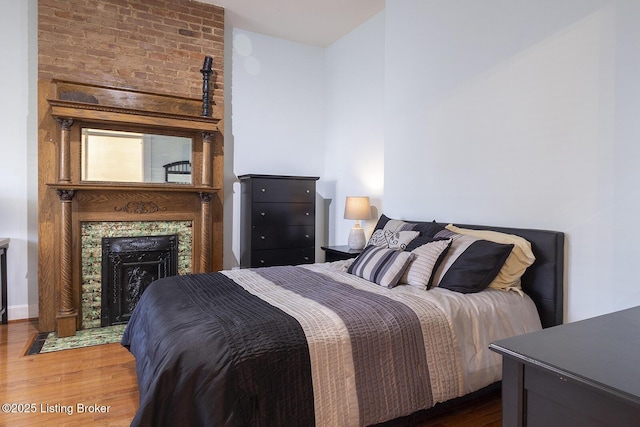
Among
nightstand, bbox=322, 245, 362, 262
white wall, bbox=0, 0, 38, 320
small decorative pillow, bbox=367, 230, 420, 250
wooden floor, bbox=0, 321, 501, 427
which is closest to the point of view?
wooden floor, bbox=0, 321, 501, 427

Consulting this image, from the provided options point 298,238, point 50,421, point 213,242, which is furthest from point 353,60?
point 50,421

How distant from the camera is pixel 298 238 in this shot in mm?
4328

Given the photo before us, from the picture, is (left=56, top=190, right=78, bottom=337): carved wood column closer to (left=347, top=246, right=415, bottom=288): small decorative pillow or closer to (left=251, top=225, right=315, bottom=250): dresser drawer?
(left=251, top=225, right=315, bottom=250): dresser drawer

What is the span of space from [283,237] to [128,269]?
156 cm

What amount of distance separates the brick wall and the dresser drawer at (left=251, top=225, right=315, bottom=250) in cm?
148

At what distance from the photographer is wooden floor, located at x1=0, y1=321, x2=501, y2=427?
1979mm

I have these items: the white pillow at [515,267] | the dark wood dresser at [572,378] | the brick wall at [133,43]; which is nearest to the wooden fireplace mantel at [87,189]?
the brick wall at [133,43]

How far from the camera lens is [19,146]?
134 inches

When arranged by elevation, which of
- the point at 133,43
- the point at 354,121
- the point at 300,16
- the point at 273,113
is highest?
the point at 300,16

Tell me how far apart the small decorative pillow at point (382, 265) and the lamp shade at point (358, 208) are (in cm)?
115

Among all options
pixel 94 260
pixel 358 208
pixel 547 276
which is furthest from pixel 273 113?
pixel 547 276

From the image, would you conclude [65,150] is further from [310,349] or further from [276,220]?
[310,349]

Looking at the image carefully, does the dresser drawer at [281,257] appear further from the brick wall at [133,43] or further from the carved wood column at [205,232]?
the brick wall at [133,43]

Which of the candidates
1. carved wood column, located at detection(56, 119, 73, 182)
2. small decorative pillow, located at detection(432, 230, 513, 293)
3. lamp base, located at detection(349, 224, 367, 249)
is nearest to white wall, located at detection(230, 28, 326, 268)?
lamp base, located at detection(349, 224, 367, 249)
